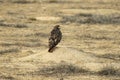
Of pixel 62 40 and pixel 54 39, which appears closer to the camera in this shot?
pixel 54 39

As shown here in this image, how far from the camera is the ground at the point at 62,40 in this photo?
1658 cm

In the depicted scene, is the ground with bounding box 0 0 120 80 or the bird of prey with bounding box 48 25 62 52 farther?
the bird of prey with bounding box 48 25 62 52

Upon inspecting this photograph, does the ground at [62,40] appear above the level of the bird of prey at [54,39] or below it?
below

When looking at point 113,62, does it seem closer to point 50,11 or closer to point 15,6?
point 50,11

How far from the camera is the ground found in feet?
54.4

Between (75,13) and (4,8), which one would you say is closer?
(75,13)

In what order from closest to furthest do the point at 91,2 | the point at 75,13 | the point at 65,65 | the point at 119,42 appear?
1. the point at 65,65
2. the point at 119,42
3. the point at 75,13
4. the point at 91,2

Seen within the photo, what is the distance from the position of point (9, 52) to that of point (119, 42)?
574 centimetres

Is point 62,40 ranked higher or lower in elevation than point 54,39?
lower

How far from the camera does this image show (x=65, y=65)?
673 inches

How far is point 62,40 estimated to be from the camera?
24.0m

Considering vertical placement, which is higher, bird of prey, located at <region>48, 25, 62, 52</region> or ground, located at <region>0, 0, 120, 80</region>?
bird of prey, located at <region>48, 25, 62, 52</region>

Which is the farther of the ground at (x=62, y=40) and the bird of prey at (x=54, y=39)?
the bird of prey at (x=54, y=39)

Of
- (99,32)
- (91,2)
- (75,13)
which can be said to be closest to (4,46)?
(99,32)
